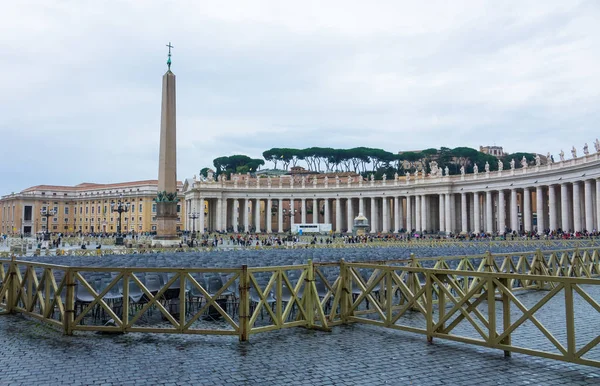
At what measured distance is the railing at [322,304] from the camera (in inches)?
303

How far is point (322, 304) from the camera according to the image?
966 cm

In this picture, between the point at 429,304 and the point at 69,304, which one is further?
the point at 69,304

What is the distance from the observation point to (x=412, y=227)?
8650 cm

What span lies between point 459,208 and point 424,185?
917 cm

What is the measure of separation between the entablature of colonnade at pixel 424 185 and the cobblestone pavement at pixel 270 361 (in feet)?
163

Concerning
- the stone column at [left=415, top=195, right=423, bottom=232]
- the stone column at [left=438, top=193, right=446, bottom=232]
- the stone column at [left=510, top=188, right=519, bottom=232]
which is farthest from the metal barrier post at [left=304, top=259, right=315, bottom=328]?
the stone column at [left=415, top=195, right=423, bottom=232]

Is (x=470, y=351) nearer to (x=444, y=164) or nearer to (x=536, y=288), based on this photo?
(x=536, y=288)

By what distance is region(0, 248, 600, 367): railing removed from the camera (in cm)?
769

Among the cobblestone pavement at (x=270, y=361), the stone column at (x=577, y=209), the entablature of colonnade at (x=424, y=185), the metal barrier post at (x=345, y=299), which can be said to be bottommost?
the cobblestone pavement at (x=270, y=361)

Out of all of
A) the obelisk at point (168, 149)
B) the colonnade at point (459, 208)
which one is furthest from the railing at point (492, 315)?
the colonnade at point (459, 208)

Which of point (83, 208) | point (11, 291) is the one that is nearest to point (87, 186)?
point (83, 208)

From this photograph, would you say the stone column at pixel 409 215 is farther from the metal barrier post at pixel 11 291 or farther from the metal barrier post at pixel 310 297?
the metal barrier post at pixel 11 291

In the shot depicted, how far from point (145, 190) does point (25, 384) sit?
104 m

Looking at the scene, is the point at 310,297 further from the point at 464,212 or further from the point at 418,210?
the point at 418,210
